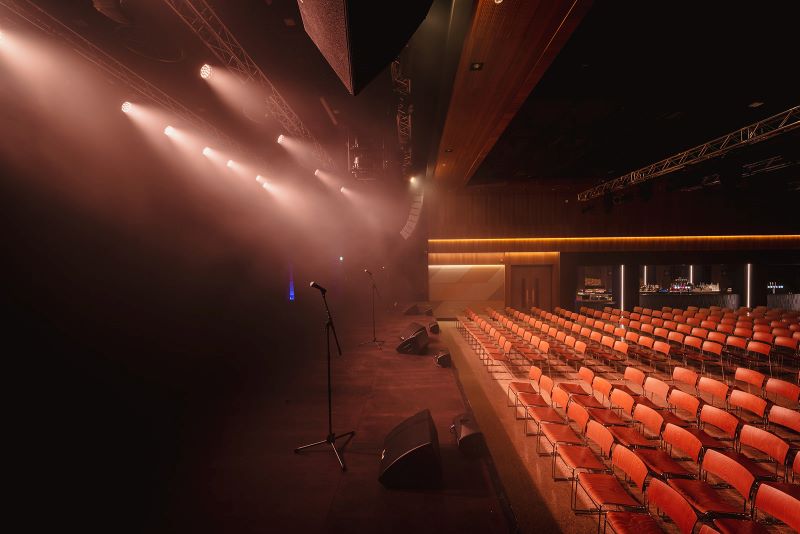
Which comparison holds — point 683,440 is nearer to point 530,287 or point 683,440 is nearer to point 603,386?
point 603,386

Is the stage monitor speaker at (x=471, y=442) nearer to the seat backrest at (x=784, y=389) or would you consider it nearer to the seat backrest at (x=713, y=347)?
the seat backrest at (x=784, y=389)

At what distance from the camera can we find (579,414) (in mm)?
3846

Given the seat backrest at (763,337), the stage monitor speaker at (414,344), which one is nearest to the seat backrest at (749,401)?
the seat backrest at (763,337)

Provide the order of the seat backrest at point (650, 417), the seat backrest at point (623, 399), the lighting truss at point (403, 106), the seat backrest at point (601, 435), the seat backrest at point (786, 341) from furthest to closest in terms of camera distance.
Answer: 1. the seat backrest at point (786, 341)
2. the lighting truss at point (403, 106)
3. the seat backrest at point (623, 399)
4. the seat backrest at point (650, 417)
5. the seat backrest at point (601, 435)

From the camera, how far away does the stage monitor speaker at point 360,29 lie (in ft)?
3.04

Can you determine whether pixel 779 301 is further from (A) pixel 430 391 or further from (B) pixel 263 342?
(B) pixel 263 342

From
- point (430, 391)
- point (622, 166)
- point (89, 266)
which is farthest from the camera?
point (622, 166)

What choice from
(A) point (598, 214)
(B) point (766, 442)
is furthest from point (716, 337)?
(A) point (598, 214)

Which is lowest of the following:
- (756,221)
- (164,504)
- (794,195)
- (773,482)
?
(164,504)

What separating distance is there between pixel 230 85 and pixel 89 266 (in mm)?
3597

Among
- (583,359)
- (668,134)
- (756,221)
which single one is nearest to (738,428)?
(583,359)

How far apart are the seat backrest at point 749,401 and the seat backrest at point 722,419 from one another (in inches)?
24.2

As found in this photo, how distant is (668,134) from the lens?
8.03 meters

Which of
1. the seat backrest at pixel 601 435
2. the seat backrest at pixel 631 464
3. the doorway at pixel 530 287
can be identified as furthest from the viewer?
the doorway at pixel 530 287
